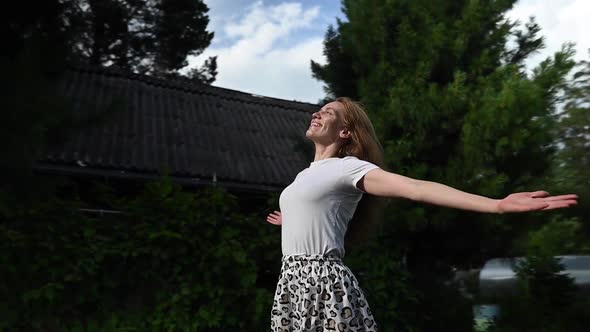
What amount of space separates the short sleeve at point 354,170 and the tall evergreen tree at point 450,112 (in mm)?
3456

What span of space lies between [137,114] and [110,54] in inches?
398

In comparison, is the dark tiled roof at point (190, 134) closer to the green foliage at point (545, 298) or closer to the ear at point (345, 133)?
the green foliage at point (545, 298)

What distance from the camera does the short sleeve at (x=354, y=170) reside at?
7.68ft

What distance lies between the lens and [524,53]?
20.9 feet

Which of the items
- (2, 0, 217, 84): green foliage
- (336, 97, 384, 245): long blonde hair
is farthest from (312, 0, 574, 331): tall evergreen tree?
(2, 0, 217, 84): green foliage

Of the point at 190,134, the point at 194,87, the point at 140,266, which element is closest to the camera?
the point at 140,266

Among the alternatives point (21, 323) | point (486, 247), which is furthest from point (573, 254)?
point (21, 323)

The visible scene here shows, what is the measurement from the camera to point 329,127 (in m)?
2.61

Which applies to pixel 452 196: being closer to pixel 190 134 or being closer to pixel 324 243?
pixel 324 243

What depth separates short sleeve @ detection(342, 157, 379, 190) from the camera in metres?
2.34

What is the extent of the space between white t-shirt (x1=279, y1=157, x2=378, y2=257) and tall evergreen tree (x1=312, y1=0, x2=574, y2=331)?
3342 mm

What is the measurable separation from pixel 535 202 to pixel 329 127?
951 mm

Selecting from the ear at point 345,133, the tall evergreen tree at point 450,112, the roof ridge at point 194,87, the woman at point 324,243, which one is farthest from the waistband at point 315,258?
the roof ridge at point 194,87

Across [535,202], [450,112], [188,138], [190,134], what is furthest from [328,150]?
[190,134]
